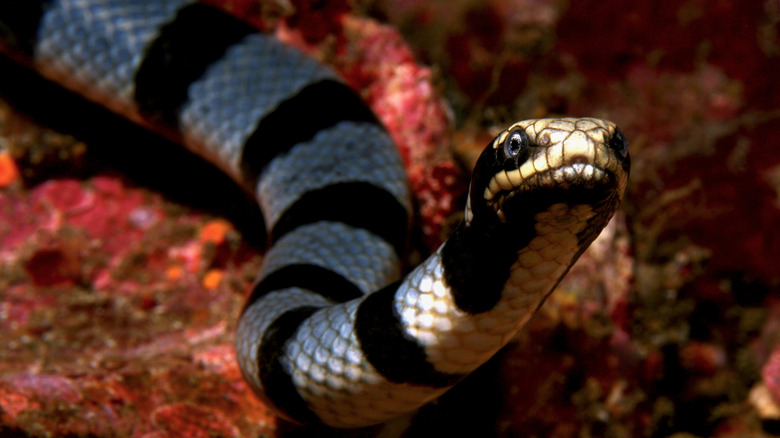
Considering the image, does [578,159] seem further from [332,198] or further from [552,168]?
[332,198]

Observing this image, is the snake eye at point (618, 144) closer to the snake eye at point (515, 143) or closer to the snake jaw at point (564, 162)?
the snake jaw at point (564, 162)

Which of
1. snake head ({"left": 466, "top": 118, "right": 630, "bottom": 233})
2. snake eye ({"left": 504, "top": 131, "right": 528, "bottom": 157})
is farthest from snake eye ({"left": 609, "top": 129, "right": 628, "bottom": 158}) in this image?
snake eye ({"left": 504, "top": 131, "right": 528, "bottom": 157})

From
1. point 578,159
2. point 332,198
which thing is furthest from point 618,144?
point 332,198

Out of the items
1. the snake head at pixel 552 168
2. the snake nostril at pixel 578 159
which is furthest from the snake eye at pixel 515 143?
the snake nostril at pixel 578 159

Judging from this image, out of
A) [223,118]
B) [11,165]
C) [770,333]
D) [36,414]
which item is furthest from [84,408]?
[770,333]

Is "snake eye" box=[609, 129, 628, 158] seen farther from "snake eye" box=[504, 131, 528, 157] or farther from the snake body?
"snake eye" box=[504, 131, 528, 157]
